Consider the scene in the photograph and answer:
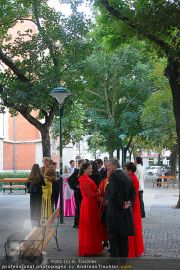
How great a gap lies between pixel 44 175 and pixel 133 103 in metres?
28.2

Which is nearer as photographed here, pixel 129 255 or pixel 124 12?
pixel 129 255

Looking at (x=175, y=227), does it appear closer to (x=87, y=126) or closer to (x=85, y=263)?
(x=85, y=263)

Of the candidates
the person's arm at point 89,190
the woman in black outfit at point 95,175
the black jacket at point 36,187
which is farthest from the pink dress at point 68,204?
the person's arm at point 89,190

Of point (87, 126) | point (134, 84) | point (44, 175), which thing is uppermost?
point (134, 84)

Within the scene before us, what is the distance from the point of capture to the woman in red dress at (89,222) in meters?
9.70

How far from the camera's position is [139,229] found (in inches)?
384

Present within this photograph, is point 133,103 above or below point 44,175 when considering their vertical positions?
above

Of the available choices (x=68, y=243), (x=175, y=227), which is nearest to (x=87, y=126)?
(x=175, y=227)

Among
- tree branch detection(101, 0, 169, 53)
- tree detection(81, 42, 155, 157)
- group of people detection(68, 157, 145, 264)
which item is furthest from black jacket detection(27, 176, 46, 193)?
tree detection(81, 42, 155, 157)

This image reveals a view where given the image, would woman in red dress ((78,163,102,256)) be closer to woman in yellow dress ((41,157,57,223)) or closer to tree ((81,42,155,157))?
woman in yellow dress ((41,157,57,223))

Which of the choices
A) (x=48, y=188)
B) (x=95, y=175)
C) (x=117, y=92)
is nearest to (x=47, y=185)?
(x=48, y=188)

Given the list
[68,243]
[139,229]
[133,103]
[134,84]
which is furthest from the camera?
[133,103]

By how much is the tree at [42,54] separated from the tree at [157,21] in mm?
4001

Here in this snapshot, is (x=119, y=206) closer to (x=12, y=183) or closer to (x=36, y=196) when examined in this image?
(x=36, y=196)
